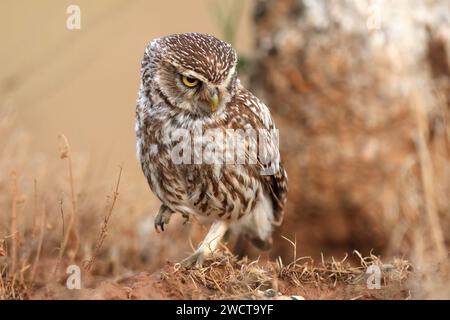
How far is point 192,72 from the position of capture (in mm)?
4105

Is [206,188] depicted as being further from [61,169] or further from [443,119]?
[443,119]

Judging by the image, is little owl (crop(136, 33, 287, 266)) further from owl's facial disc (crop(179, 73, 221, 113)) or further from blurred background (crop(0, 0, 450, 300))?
blurred background (crop(0, 0, 450, 300))

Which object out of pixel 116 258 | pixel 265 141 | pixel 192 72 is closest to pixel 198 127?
pixel 192 72

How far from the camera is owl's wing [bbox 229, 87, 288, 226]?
455 cm

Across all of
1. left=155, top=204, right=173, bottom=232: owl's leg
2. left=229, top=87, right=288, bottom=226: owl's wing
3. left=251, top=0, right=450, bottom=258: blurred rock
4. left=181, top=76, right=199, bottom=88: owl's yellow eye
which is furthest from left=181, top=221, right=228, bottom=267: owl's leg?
left=251, top=0, right=450, bottom=258: blurred rock

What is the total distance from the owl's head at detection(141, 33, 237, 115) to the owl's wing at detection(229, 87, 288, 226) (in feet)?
0.55

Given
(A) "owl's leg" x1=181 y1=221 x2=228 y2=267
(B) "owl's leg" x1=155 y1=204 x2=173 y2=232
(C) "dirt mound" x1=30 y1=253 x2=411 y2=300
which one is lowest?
(C) "dirt mound" x1=30 y1=253 x2=411 y2=300

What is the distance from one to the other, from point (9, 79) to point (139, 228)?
1.74 metres

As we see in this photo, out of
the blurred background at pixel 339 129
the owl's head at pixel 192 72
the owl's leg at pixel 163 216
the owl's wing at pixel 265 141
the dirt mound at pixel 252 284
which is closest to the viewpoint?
the dirt mound at pixel 252 284

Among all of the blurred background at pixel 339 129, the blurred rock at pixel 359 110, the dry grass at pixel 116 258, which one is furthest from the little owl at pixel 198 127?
the blurred rock at pixel 359 110

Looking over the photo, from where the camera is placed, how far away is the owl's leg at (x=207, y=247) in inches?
A: 172

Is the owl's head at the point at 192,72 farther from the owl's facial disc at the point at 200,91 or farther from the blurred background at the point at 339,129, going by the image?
the blurred background at the point at 339,129

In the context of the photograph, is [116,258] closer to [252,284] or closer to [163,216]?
[163,216]

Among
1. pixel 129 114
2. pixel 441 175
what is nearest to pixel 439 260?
pixel 441 175
